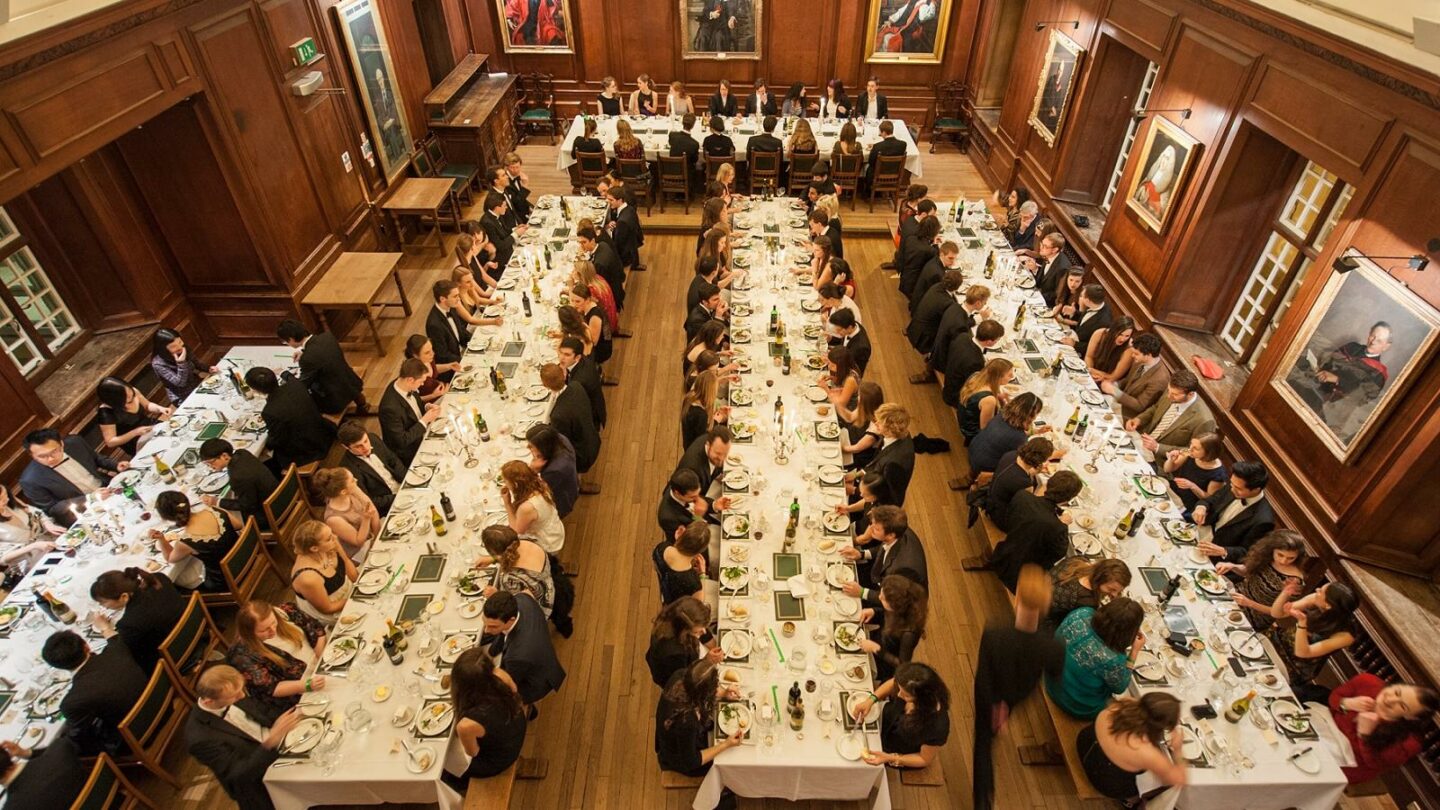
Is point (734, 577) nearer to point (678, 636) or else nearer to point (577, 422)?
point (678, 636)

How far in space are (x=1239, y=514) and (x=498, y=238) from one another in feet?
29.5

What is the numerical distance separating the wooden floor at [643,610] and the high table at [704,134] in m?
3.52

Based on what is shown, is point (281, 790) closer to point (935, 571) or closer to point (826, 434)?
point (826, 434)

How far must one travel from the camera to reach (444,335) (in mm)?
8195

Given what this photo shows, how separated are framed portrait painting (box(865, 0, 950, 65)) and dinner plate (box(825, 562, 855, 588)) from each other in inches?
486

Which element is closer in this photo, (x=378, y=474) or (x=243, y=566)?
(x=243, y=566)

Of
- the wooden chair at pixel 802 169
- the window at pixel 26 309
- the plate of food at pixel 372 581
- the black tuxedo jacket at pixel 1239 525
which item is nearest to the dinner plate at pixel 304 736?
the plate of food at pixel 372 581

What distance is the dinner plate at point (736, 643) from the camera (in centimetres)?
509

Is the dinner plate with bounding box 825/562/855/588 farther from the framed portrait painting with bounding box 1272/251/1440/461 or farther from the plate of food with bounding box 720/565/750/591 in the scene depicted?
the framed portrait painting with bounding box 1272/251/1440/461

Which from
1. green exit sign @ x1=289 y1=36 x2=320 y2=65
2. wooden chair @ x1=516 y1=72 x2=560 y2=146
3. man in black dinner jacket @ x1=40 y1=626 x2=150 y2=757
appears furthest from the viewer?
wooden chair @ x1=516 y1=72 x2=560 y2=146

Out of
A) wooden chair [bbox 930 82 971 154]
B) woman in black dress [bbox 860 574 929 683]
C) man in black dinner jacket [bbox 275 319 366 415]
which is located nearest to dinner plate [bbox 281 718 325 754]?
woman in black dress [bbox 860 574 929 683]

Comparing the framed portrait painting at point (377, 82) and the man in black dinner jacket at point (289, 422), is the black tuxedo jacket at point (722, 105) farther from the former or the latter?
the man in black dinner jacket at point (289, 422)

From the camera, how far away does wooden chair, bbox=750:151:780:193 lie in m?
12.1

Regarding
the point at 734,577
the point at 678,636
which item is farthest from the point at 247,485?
the point at 734,577
